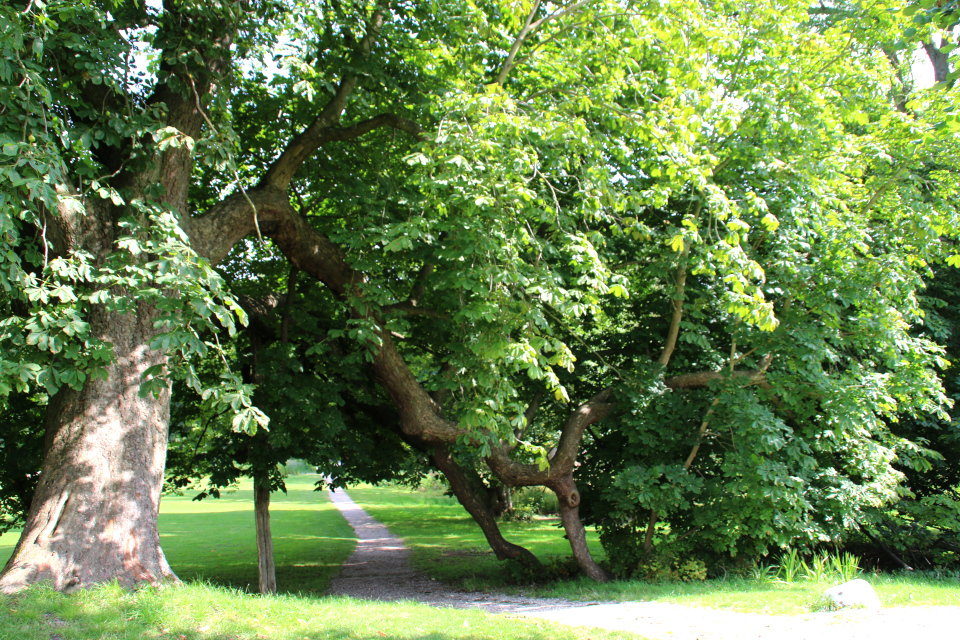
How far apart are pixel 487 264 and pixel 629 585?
526cm

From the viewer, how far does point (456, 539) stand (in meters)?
18.4

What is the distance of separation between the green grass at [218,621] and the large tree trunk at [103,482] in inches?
12.1

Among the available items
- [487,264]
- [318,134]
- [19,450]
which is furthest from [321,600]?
[318,134]

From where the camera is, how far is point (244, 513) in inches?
1190

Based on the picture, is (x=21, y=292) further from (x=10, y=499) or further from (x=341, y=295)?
(x=10, y=499)

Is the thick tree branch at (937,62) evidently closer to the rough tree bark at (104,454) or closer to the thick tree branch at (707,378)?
the thick tree branch at (707,378)

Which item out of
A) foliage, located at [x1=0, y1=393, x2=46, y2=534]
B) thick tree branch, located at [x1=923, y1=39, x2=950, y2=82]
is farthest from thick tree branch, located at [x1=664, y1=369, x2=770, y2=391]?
thick tree branch, located at [x1=923, y1=39, x2=950, y2=82]

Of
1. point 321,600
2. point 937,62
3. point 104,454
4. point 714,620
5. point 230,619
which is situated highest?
point 937,62

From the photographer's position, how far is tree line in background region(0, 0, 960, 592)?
549 centimetres

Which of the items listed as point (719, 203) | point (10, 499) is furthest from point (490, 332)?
point (10, 499)

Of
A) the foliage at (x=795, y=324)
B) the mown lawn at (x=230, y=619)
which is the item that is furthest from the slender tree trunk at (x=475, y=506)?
the mown lawn at (x=230, y=619)

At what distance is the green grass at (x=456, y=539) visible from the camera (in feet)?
A: 38.4

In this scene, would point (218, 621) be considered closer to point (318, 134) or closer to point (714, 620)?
point (714, 620)

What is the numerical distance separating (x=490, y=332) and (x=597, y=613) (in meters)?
3.45
